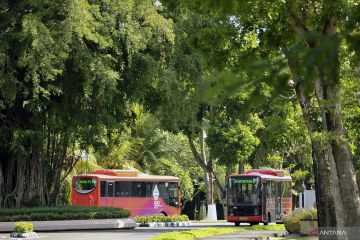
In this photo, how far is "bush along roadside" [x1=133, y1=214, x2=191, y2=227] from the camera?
111 feet

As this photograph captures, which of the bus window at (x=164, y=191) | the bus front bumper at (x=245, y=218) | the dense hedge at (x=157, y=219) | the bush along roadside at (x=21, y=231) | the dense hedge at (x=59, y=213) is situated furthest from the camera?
the bus window at (x=164, y=191)

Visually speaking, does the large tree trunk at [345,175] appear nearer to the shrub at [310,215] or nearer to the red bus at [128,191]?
the shrub at [310,215]

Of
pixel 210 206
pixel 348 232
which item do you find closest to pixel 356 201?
pixel 348 232

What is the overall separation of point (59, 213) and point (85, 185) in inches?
287

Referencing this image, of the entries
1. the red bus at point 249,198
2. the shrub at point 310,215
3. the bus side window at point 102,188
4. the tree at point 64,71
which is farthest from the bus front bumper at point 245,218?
the shrub at point 310,215

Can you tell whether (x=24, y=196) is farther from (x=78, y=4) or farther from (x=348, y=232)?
(x=348, y=232)

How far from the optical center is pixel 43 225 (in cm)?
2686

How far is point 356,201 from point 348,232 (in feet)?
2.00

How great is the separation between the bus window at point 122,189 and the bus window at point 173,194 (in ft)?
9.83

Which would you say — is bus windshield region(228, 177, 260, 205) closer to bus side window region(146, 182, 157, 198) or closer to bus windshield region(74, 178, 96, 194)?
bus side window region(146, 182, 157, 198)

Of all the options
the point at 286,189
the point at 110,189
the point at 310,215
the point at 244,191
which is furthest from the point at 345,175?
the point at 286,189

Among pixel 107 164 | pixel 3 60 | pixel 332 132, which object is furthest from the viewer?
pixel 107 164

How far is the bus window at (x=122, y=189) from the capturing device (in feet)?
117

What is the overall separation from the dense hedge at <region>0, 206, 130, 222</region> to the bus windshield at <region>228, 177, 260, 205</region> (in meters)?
6.76
